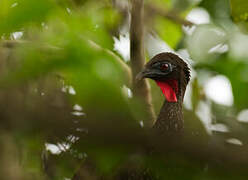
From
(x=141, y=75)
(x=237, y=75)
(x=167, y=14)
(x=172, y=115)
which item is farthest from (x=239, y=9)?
(x=167, y=14)

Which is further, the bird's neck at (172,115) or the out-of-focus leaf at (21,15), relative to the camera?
the bird's neck at (172,115)

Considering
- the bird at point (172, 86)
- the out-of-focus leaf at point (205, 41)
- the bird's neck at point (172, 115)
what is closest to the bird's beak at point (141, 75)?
the bird at point (172, 86)

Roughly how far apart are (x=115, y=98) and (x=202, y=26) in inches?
55.9

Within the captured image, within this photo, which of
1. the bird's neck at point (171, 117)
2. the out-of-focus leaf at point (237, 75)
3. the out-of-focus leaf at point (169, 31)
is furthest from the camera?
the out-of-focus leaf at point (169, 31)

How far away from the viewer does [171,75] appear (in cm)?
337

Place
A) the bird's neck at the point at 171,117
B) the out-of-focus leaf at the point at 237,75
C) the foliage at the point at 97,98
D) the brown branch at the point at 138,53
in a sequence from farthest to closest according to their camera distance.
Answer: the bird's neck at the point at 171,117 < the brown branch at the point at 138,53 < the out-of-focus leaf at the point at 237,75 < the foliage at the point at 97,98

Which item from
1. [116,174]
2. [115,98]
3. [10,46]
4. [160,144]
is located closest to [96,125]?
[160,144]

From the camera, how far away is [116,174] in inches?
105

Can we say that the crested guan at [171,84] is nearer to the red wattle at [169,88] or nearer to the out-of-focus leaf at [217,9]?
the red wattle at [169,88]

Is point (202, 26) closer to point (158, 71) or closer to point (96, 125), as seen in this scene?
point (158, 71)

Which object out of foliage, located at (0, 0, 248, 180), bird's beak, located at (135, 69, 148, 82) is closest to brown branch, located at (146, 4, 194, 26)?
foliage, located at (0, 0, 248, 180)

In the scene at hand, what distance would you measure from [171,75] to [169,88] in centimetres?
10

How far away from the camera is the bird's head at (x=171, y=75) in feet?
10.5

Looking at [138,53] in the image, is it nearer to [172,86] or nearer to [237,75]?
[172,86]
